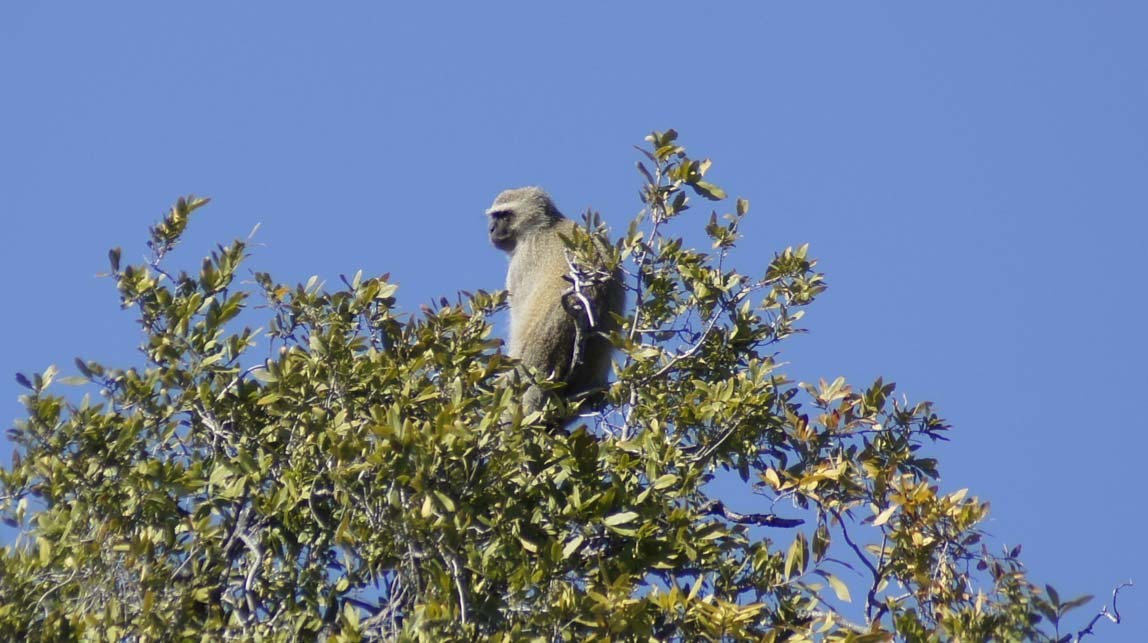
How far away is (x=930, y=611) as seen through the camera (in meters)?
7.50

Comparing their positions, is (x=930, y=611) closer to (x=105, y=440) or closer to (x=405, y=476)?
(x=405, y=476)

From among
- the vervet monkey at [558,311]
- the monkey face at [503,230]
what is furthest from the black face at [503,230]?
the vervet monkey at [558,311]

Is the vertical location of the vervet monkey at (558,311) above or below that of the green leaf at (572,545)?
above

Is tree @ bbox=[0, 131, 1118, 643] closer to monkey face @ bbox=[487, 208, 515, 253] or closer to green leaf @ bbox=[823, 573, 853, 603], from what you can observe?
green leaf @ bbox=[823, 573, 853, 603]

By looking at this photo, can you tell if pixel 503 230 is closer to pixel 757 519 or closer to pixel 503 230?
pixel 503 230

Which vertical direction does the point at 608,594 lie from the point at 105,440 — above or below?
below

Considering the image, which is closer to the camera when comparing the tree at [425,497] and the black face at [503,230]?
the tree at [425,497]

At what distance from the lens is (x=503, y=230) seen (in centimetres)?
1362

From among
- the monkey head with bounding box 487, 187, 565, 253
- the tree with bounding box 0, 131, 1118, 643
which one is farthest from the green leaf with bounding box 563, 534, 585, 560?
the monkey head with bounding box 487, 187, 565, 253

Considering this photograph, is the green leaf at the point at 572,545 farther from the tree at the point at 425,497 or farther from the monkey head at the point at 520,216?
the monkey head at the point at 520,216

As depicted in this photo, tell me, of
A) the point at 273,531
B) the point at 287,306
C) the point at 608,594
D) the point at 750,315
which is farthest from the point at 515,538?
the point at 750,315

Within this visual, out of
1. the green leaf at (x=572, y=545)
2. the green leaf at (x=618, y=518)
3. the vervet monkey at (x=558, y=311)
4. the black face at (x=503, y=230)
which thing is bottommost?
the green leaf at (x=572, y=545)

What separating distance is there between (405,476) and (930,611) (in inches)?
97.0

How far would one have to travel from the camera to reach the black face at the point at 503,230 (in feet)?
44.5
